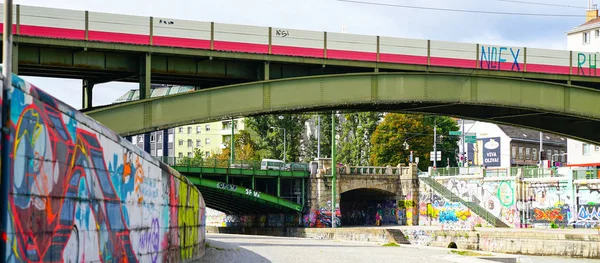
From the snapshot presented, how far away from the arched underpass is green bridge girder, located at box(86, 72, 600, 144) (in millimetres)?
45431

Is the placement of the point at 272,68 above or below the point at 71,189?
above

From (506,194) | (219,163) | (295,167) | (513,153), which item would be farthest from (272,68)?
(513,153)

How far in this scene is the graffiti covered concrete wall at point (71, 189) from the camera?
30.4ft

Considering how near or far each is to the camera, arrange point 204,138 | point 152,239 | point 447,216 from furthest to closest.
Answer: point 204,138, point 447,216, point 152,239

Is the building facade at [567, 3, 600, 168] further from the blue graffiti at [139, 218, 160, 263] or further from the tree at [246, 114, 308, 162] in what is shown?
the blue graffiti at [139, 218, 160, 263]

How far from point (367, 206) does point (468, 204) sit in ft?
58.5

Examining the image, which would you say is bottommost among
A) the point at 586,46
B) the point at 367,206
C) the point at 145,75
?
the point at 367,206

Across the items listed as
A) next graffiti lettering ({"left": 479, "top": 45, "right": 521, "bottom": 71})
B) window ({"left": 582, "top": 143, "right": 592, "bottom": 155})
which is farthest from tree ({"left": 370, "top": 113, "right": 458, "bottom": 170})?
next graffiti lettering ({"left": 479, "top": 45, "right": 521, "bottom": 71})

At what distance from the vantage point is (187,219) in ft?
84.4

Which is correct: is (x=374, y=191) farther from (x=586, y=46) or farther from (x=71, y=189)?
(x=71, y=189)

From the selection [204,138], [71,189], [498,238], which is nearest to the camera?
[71,189]

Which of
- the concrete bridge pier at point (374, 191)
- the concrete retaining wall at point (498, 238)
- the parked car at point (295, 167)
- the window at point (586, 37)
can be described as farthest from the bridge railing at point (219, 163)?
the window at point (586, 37)

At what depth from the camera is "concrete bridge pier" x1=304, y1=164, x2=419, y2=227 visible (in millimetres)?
78000

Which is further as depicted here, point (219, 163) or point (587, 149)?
point (587, 149)
